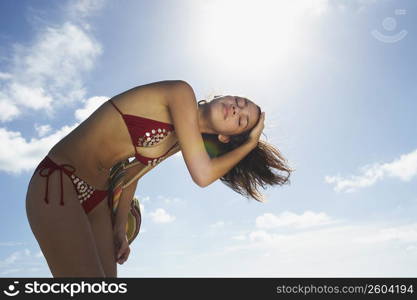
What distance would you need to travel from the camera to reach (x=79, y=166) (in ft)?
16.5

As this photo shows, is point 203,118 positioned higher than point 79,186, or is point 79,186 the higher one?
point 203,118

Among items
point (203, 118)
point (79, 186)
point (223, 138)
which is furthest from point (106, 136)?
point (223, 138)

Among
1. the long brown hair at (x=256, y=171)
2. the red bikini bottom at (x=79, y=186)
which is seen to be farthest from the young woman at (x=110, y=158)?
the long brown hair at (x=256, y=171)

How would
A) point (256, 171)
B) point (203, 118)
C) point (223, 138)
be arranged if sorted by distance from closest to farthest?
point (203, 118), point (223, 138), point (256, 171)

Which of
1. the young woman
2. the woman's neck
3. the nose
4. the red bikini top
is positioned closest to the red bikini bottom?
the young woman

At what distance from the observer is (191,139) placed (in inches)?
200

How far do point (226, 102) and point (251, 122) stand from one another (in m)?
0.39

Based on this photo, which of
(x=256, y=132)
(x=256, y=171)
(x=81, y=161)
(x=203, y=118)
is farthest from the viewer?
(x=256, y=171)

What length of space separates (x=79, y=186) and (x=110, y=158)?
439 mm

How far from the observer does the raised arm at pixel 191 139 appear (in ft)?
16.7

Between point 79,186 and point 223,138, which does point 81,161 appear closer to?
point 79,186

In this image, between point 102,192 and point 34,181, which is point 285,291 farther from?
point 34,181

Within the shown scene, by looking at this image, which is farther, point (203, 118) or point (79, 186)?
point (203, 118)

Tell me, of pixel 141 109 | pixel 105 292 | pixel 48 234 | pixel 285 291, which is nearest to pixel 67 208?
pixel 48 234
